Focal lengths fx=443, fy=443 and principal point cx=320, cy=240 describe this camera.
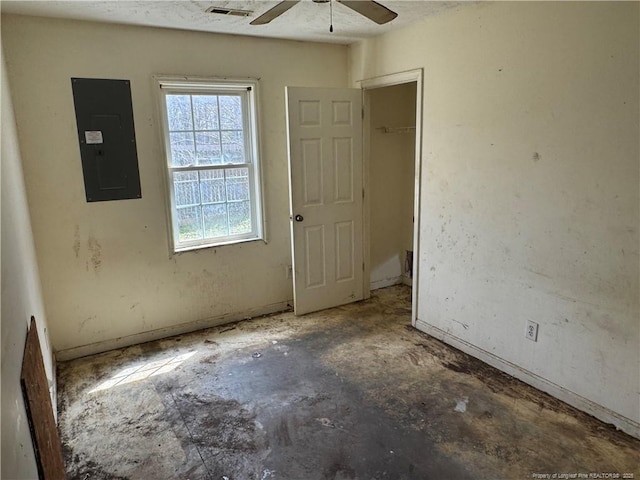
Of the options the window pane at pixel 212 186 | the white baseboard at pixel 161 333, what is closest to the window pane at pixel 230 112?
the window pane at pixel 212 186

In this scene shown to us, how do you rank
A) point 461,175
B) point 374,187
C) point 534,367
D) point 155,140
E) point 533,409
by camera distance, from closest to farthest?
1. point 533,409
2. point 534,367
3. point 461,175
4. point 155,140
5. point 374,187

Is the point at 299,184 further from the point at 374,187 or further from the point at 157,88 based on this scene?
the point at 157,88

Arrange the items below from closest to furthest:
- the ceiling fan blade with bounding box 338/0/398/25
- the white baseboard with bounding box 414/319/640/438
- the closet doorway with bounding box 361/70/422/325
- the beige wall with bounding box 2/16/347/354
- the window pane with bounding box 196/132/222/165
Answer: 1. the ceiling fan blade with bounding box 338/0/398/25
2. the white baseboard with bounding box 414/319/640/438
3. the beige wall with bounding box 2/16/347/354
4. the window pane with bounding box 196/132/222/165
5. the closet doorway with bounding box 361/70/422/325

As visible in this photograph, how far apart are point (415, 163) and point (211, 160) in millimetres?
1654

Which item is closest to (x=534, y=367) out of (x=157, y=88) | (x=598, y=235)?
(x=598, y=235)

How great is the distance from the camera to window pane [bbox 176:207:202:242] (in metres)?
3.55

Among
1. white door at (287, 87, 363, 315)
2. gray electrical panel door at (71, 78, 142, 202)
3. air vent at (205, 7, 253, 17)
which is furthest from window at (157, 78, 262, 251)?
air vent at (205, 7, 253, 17)

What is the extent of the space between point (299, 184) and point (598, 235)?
7.13ft

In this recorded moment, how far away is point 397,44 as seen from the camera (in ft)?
11.3

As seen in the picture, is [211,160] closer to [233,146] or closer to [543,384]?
[233,146]

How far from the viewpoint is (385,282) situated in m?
4.71

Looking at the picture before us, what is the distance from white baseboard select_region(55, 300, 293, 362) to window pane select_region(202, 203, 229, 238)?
2.39 ft

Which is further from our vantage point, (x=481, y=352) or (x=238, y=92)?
(x=238, y=92)

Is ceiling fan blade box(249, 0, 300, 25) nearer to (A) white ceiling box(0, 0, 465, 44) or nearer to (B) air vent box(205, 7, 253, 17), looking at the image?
(A) white ceiling box(0, 0, 465, 44)
